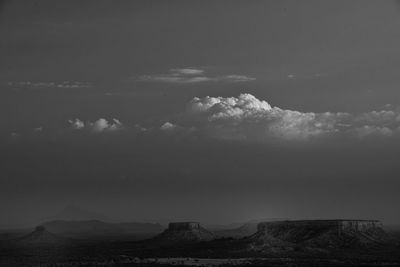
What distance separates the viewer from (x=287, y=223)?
13812 centimetres

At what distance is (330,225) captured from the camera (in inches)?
5089

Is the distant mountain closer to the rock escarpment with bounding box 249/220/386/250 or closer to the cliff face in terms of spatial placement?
the cliff face

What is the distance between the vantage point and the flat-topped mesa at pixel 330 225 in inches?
5054

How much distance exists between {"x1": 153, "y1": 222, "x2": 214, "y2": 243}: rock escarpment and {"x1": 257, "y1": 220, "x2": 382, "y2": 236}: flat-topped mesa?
27514mm

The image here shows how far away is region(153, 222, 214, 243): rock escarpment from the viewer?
164875 millimetres

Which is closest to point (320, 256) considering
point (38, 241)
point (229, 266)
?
point (229, 266)

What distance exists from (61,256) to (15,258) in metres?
7.24

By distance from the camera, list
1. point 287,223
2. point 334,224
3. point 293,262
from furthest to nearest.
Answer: point 287,223
point 334,224
point 293,262

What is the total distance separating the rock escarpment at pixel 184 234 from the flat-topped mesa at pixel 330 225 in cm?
2751

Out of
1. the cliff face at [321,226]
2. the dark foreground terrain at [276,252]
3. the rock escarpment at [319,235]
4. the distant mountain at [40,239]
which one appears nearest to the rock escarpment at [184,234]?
the dark foreground terrain at [276,252]

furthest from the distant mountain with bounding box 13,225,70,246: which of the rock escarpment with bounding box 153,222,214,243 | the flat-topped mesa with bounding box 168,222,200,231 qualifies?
the flat-topped mesa with bounding box 168,222,200,231

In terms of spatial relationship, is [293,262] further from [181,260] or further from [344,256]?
[181,260]

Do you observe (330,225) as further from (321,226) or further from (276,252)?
(276,252)

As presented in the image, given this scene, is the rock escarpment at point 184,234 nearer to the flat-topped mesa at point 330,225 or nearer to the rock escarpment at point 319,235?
the flat-topped mesa at point 330,225
